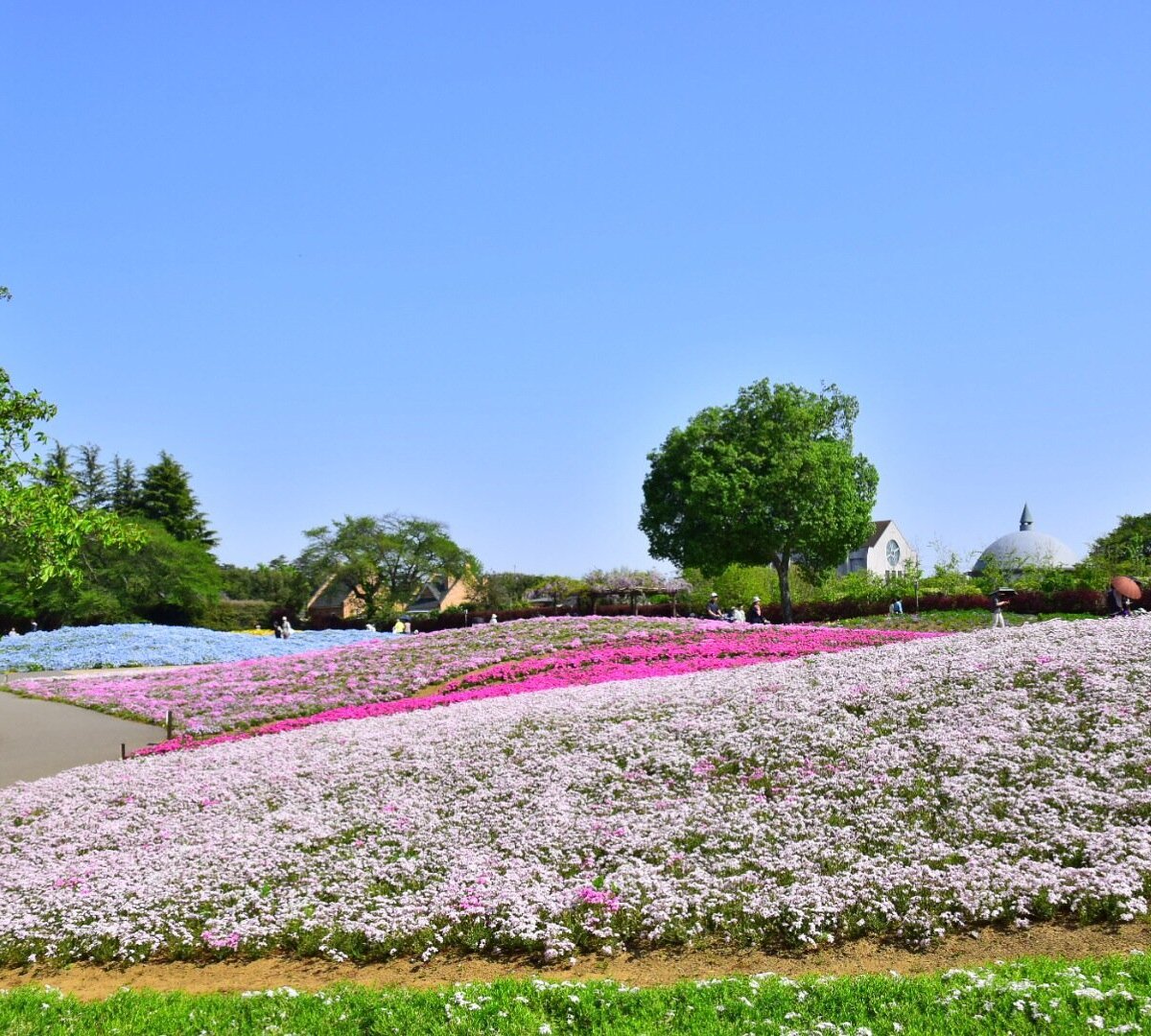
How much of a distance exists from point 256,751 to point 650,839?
9067 mm

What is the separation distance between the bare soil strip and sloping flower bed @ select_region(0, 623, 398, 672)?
1105 inches

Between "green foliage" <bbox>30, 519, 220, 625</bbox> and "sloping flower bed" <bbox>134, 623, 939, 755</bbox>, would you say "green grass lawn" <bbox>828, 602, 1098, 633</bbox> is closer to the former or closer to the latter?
"sloping flower bed" <bbox>134, 623, 939, 755</bbox>

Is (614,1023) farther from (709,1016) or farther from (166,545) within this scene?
(166,545)

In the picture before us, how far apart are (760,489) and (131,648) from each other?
108 feet

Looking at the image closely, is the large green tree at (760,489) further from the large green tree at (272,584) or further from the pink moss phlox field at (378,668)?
the large green tree at (272,584)

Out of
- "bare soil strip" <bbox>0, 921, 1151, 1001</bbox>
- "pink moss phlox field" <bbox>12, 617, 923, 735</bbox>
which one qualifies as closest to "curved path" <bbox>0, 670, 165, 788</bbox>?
"pink moss phlox field" <bbox>12, 617, 923, 735</bbox>

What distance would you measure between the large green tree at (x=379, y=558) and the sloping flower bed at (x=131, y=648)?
3593 cm

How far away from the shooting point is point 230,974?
A: 355 inches

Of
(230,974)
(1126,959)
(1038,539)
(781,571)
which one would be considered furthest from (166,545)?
(1038,539)

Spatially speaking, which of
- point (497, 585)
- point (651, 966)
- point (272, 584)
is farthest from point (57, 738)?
point (272, 584)

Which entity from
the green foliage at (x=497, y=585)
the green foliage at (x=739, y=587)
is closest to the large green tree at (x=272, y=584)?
the green foliage at (x=497, y=585)

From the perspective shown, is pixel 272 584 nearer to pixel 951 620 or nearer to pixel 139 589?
pixel 139 589

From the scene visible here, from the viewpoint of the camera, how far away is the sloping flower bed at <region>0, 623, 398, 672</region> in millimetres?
38531

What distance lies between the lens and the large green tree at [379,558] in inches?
3310
